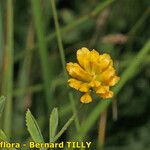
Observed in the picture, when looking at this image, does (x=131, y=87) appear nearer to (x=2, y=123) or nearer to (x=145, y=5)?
(x=145, y=5)

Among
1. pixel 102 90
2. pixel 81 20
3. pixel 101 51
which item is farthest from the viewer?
pixel 101 51

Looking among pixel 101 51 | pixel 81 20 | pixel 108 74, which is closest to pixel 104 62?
pixel 108 74

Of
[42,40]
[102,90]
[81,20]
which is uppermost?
[81,20]

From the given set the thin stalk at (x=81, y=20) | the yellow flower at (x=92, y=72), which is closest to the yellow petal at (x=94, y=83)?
the yellow flower at (x=92, y=72)

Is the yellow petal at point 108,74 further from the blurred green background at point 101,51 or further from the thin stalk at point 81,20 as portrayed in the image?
the blurred green background at point 101,51

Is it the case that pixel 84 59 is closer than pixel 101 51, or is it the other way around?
pixel 84 59

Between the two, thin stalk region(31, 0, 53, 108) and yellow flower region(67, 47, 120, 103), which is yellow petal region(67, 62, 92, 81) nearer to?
yellow flower region(67, 47, 120, 103)

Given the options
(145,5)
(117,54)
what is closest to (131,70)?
(117,54)

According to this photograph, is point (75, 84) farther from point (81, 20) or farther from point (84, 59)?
point (81, 20)

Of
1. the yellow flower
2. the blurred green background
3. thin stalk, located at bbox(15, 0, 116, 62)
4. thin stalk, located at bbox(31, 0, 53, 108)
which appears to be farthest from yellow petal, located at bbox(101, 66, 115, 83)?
the blurred green background
